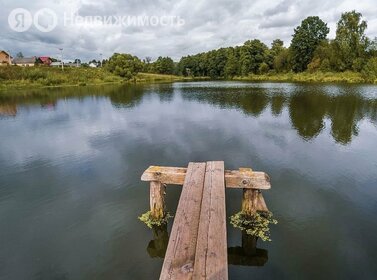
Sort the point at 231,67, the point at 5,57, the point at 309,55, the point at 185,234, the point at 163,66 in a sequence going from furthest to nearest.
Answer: the point at 163,66
the point at 231,67
the point at 5,57
the point at 309,55
the point at 185,234

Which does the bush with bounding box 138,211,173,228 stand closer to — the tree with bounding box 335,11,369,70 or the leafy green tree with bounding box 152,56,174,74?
the tree with bounding box 335,11,369,70

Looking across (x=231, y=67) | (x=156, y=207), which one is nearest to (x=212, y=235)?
(x=156, y=207)

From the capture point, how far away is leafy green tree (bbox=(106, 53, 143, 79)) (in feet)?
291

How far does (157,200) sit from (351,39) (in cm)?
7482

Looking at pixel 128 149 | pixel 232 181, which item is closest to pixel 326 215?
pixel 232 181

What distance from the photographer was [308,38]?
76750 millimetres

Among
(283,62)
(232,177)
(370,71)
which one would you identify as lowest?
(232,177)

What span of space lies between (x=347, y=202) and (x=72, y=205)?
911 centimetres

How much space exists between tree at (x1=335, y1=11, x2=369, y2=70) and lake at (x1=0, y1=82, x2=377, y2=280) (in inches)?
2067

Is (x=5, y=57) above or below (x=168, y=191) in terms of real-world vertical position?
above

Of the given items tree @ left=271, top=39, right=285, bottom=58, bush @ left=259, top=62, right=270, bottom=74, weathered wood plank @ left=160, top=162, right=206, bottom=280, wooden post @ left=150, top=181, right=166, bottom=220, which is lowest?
wooden post @ left=150, top=181, right=166, bottom=220

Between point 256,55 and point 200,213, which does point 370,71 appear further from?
point 200,213

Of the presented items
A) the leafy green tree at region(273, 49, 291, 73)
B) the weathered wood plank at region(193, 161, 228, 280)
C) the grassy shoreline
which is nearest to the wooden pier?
the weathered wood plank at region(193, 161, 228, 280)

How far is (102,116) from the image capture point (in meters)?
25.5
